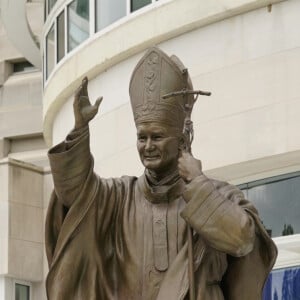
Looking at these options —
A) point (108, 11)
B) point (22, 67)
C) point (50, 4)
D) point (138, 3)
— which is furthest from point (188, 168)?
point (22, 67)

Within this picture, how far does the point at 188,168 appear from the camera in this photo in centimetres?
907

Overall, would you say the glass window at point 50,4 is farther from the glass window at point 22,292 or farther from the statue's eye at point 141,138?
the statue's eye at point 141,138

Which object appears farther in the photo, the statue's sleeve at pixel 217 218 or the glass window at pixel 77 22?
the glass window at pixel 77 22

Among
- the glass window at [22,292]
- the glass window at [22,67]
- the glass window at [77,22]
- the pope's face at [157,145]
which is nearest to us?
the pope's face at [157,145]

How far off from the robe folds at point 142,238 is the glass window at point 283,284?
1301cm

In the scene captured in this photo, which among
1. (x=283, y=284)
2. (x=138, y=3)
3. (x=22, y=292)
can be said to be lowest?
(x=283, y=284)

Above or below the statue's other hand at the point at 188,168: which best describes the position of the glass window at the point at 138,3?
above

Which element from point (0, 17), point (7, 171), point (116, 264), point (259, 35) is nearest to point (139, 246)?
point (116, 264)

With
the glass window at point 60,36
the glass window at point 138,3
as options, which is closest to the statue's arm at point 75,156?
the glass window at point 138,3

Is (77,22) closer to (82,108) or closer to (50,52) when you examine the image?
(50,52)

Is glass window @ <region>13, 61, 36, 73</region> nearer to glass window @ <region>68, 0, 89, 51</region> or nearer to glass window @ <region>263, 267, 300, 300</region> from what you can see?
glass window @ <region>68, 0, 89, 51</region>

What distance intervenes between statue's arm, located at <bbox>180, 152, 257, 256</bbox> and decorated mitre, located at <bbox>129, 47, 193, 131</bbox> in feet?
1.21

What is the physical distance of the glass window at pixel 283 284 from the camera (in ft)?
73.1

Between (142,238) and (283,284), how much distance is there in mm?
13381
